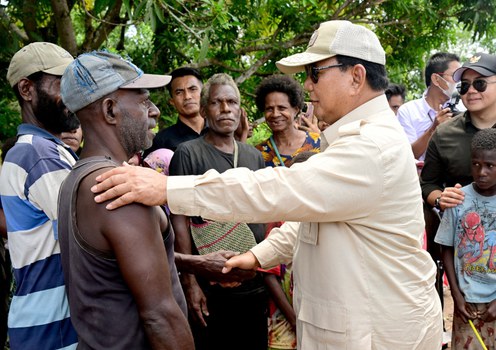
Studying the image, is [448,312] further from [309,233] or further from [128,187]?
[128,187]

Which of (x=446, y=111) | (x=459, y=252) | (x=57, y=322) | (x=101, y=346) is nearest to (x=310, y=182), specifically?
(x=101, y=346)

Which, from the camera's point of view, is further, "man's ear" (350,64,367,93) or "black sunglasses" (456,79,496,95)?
"black sunglasses" (456,79,496,95)

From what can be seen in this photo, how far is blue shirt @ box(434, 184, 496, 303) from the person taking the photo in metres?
3.71

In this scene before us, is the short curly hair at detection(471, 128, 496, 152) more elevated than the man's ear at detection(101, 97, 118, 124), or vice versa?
the man's ear at detection(101, 97, 118, 124)

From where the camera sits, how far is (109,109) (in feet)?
6.88

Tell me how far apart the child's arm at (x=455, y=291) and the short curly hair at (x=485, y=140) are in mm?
788

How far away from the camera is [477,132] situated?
389cm

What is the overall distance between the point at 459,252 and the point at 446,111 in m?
1.45

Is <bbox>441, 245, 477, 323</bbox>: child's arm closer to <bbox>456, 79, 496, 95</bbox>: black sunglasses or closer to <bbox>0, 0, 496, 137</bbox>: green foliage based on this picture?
<bbox>456, 79, 496, 95</bbox>: black sunglasses

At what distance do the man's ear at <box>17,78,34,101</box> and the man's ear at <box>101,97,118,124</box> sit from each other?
886 millimetres

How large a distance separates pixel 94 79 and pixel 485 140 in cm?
284

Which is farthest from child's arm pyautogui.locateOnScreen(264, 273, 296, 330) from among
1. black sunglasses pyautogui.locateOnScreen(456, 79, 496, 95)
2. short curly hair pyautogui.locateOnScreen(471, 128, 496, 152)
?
black sunglasses pyautogui.locateOnScreen(456, 79, 496, 95)

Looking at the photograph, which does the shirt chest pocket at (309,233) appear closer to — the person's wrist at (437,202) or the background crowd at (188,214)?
the background crowd at (188,214)

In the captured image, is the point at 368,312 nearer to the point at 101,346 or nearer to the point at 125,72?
the point at 101,346
